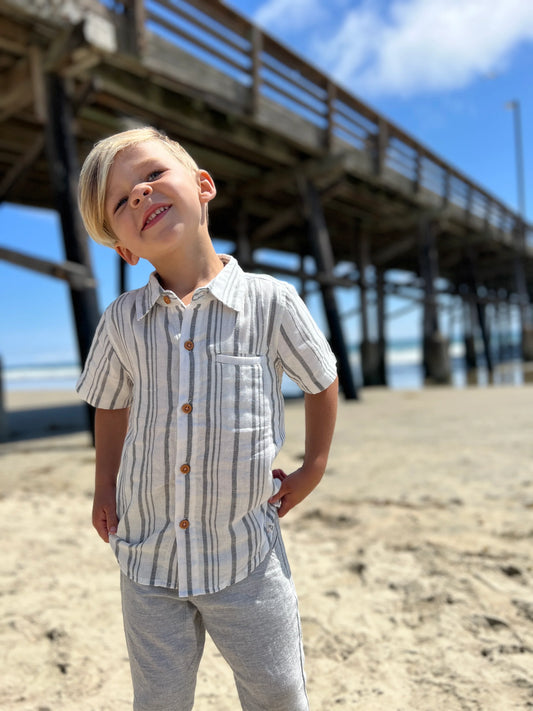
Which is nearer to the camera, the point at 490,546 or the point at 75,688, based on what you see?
the point at 75,688

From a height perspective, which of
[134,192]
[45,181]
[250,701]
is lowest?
[250,701]

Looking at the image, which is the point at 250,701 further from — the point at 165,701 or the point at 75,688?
the point at 75,688

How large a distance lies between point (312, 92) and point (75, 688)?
24.6 feet

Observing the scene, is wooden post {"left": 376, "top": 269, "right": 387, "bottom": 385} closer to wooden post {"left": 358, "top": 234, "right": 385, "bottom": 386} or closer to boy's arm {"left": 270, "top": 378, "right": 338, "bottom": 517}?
wooden post {"left": 358, "top": 234, "right": 385, "bottom": 386}

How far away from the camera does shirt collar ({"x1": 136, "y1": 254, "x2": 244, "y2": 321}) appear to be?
111cm

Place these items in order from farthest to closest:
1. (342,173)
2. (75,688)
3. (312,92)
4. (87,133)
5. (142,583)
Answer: (342,173) → (312,92) → (87,133) → (75,688) → (142,583)

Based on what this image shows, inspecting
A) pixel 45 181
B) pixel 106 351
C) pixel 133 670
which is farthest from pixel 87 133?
pixel 133 670

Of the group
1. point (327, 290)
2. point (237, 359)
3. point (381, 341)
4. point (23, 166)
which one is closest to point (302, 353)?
point (237, 359)

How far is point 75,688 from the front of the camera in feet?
5.40

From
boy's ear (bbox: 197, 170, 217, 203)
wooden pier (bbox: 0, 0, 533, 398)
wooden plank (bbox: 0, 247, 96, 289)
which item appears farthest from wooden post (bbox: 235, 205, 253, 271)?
boy's ear (bbox: 197, 170, 217, 203)

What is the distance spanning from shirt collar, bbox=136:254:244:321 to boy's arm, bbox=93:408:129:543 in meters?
0.28

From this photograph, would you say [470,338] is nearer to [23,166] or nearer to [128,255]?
[23,166]

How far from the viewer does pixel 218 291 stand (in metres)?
1.11

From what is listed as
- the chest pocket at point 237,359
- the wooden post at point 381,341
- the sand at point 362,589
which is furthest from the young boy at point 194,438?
the wooden post at point 381,341
